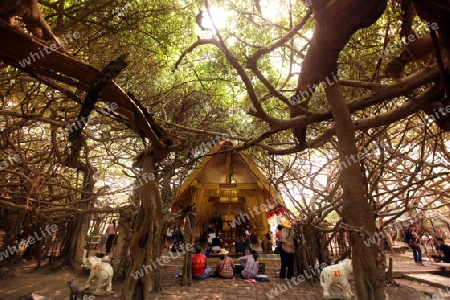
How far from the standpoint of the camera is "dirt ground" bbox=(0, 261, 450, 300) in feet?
21.9

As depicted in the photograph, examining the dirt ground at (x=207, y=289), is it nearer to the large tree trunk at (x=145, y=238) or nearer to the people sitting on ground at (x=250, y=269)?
the people sitting on ground at (x=250, y=269)

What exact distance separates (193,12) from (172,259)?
9473mm

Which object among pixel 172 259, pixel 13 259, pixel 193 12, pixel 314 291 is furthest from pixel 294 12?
pixel 13 259

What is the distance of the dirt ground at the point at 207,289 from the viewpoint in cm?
667

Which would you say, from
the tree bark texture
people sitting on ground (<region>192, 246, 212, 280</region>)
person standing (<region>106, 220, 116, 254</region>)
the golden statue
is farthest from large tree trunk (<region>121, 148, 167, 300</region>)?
the golden statue

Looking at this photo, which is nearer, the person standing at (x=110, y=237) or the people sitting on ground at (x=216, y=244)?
the people sitting on ground at (x=216, y=244)

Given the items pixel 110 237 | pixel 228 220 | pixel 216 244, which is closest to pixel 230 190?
pixel 216 244

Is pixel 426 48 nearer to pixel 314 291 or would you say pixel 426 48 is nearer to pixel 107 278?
pixel 314 291

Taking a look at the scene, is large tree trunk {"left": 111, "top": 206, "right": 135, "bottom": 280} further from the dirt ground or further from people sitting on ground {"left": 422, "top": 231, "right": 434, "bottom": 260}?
people sitting on ground {"left": 422, "top": 231, "right": 434, "bottom": 260}

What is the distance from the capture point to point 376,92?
3188 mm

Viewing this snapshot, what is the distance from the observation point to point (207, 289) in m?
7.32

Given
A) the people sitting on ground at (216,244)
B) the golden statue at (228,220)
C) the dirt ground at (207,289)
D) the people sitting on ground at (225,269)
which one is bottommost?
the dirt ground at (207,289)

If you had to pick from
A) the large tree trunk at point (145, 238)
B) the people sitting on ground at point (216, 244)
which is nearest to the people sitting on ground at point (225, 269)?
the people sitting on ground at point (216, 244)

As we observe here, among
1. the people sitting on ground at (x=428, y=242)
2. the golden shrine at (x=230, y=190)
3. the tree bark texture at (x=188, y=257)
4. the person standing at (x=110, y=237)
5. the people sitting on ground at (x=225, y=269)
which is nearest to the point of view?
the tree bark texture at (x=188, y=257)
